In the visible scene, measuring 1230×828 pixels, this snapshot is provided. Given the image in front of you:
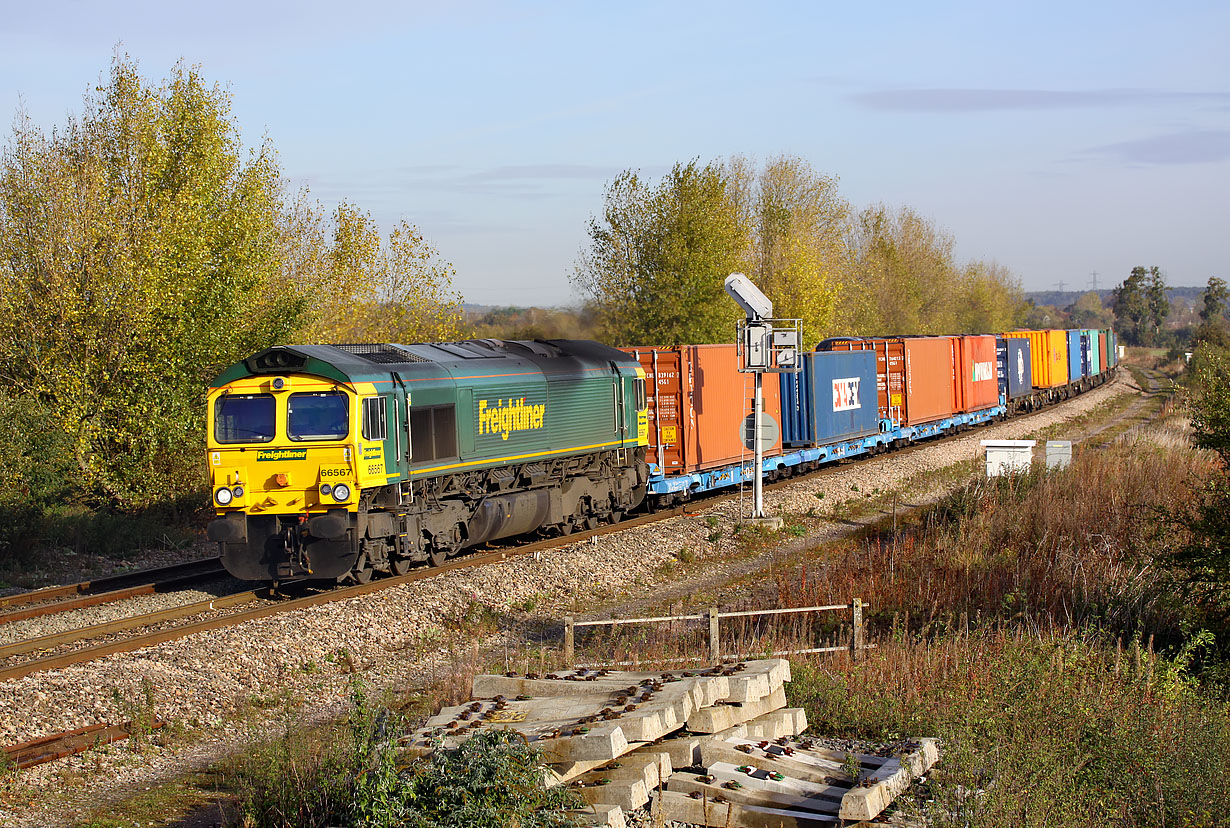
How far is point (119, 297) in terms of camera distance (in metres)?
21.2

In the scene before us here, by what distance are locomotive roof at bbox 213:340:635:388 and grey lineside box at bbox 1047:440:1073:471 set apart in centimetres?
1041

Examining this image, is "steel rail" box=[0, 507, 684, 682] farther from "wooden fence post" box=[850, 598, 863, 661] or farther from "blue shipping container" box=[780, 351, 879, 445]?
"blue shipping container" box=[780, 351, 879, 445]

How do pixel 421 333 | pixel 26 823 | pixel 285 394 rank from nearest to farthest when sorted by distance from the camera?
pixel 26 823 < pixel 285 394 < pixel 421 333

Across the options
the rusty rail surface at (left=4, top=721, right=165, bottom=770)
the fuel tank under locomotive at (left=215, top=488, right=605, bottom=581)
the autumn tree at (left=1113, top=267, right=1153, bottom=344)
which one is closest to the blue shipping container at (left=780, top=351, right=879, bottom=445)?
the fuel tank under locomotive at (left=215, top=488, right=605, bottom=581)

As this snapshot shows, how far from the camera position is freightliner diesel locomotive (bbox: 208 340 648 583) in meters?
14.8

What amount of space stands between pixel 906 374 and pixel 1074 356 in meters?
31.7

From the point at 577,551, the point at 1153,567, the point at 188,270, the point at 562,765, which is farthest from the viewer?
the point at 188,270

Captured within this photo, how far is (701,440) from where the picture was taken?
78.0 ft

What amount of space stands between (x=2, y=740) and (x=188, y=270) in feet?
49.3

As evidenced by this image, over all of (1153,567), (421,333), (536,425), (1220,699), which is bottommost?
(1220,699)

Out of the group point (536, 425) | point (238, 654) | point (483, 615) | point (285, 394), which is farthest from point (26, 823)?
point (536, 425)

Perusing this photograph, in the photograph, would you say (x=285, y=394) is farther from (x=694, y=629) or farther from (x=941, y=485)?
(x=941, y=485)

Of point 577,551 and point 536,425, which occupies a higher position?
point 536,425

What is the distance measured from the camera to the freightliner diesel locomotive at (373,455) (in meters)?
14.8
